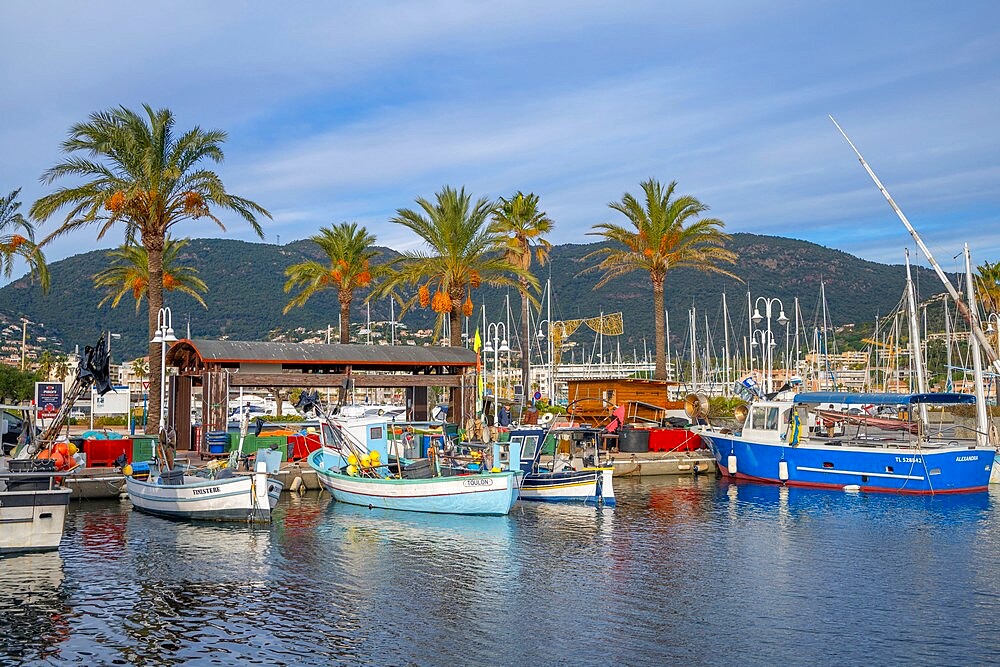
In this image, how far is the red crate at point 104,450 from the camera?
33625mm

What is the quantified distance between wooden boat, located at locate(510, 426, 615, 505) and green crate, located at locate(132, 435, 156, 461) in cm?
1277

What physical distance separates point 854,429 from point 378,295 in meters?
26.3

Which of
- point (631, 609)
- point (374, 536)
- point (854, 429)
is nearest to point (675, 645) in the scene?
point (631, 609)

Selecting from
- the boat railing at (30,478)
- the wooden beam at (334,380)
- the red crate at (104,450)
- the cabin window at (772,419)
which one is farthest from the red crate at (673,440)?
the boat railing at (30,478)

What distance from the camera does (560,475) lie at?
31781mm

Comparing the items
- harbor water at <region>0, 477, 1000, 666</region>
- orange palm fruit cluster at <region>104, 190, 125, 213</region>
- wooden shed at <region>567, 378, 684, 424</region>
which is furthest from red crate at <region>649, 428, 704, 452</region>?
orange palm fruit cluster at <region>104, 190, 125, 213</region>

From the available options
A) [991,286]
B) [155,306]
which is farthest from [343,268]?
[991,286]

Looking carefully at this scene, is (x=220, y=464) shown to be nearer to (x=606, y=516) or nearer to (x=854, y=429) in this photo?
(x=606, y=516)

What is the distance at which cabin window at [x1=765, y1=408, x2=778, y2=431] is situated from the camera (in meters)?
39.1

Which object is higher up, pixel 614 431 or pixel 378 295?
pixel 378 295

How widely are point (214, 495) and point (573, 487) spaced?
1165 centimetres

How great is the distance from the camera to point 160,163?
37719mm

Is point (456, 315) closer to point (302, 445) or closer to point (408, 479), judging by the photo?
point (302, 445)

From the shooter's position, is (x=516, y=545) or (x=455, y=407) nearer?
(x=516, y=545)
